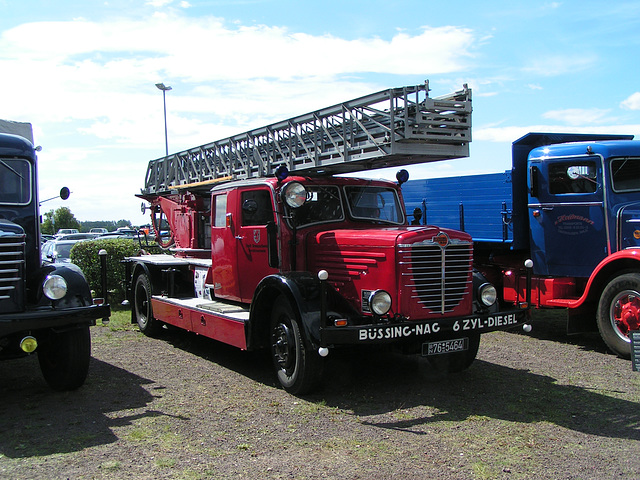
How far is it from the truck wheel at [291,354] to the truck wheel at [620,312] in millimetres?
4224

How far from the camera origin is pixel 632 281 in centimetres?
761

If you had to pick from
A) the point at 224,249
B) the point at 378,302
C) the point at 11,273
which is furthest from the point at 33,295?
the point at 378,302

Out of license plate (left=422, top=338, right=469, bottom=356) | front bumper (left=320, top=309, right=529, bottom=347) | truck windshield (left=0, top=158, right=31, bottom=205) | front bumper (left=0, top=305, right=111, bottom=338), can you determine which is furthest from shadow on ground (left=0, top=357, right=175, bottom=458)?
license plate (left=422, top=338, right=469, bottom=356)

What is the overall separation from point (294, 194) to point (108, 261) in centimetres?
854

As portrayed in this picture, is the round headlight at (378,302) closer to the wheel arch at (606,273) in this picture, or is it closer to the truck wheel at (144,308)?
the wheel arch at (606,273)

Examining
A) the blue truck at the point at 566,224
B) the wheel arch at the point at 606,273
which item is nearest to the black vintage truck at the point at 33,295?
the blue truck at the point at 566,224

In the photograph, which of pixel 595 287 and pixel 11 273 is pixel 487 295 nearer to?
pixel 595 287

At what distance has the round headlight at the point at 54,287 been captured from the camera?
5.69 m

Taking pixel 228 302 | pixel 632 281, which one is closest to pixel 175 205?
pixel 228 302

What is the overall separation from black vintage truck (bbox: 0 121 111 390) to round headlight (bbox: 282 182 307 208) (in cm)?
211

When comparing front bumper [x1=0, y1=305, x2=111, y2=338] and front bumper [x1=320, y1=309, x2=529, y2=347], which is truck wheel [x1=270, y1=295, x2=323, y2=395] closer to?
front bumper [x1=320, y1=309, x2=529, y2=347]

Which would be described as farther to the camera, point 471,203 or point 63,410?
point 471,203

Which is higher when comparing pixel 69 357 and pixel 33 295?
pixel 33 295

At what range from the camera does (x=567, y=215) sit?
859cm
